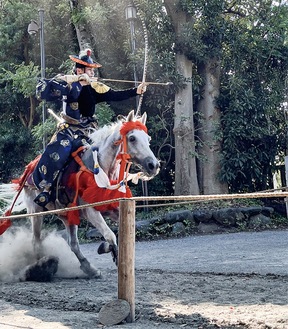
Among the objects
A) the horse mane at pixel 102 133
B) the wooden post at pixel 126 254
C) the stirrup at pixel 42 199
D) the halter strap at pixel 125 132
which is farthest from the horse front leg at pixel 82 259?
the wooden post at pixel 126 254

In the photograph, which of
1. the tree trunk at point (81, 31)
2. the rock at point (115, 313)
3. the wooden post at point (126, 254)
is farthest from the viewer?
the tree trunk at point (81, 31)

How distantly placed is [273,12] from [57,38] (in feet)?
21.7

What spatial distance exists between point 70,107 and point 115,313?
3.61 m

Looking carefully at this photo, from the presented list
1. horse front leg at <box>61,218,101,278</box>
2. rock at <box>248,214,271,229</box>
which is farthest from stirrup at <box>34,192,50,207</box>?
rock at <box>248,214,271,229</box>

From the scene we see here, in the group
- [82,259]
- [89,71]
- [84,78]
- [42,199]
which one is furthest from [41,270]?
[89,71]

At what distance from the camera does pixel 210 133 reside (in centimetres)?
1419

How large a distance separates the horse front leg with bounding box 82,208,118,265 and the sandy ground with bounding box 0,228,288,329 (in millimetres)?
367

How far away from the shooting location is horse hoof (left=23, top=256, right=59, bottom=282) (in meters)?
6.30

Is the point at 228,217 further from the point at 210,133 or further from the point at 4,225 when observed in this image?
the point at 4,225

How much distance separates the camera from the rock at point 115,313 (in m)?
3.79

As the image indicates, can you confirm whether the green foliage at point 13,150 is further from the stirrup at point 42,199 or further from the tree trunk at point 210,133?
the stirrup at point 42,199

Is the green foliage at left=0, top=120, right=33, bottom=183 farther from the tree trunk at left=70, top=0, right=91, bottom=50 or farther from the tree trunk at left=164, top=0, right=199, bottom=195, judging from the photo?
the tree trunk at left=164, top=0, right=199, bottom=195

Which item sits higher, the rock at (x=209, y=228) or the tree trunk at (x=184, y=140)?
the tree trunk at (x=184, y=140)

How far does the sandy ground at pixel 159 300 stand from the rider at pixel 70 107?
4.16 ft
